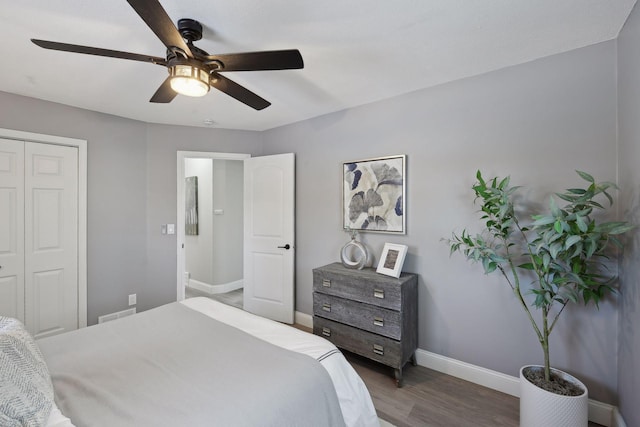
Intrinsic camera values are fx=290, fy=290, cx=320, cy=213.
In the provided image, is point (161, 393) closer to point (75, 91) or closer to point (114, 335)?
point (114, 335)

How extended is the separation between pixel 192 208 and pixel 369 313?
3.81m

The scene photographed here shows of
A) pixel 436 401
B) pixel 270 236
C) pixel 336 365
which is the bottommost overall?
pixel 436 401

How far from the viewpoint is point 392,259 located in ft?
8.36

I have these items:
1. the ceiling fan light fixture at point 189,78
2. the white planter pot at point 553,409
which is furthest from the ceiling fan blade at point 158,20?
the white planter pot at point 553,409

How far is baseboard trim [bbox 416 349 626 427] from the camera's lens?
71.4 inches

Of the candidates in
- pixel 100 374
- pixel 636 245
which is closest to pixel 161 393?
pixel 100 374

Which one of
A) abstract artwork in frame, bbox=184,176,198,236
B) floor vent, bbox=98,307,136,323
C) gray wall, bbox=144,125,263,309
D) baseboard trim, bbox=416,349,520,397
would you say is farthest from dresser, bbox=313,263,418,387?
abstract artwork in frame, bbox=184,176,198,236

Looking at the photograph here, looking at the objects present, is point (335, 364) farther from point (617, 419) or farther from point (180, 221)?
point (180, 221)

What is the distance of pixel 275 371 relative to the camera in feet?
4.13

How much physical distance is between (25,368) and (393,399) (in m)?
2.09

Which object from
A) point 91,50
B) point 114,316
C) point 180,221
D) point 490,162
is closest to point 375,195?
point 490,162

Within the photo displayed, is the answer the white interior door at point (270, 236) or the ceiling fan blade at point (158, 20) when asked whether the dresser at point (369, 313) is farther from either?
the ceiling fan blade at point (158, 20)

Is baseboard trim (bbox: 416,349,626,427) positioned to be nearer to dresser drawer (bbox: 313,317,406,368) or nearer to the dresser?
the dresser

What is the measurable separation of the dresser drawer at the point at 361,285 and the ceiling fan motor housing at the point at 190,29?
2024 millimetres
